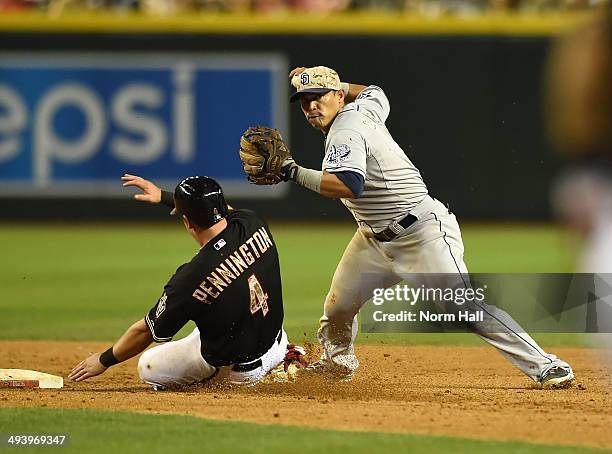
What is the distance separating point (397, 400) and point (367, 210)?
1.14 m

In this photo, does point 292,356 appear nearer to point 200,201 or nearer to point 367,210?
point 367,210

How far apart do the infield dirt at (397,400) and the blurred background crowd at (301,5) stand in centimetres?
938

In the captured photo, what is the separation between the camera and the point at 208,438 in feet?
14.6

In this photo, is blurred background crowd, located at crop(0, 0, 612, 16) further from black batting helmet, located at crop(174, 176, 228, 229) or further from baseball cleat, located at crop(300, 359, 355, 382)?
black batting helmet, located at crop(174, 176, 228, 229)

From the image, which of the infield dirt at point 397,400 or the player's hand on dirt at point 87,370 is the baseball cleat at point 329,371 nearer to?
the infield dirt at point 397,400

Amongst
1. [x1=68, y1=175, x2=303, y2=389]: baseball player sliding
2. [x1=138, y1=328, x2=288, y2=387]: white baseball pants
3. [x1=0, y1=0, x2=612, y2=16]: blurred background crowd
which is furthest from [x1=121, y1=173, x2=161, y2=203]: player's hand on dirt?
[x1=0, y1=0, x2=612, y2=16]: blurred background crowd

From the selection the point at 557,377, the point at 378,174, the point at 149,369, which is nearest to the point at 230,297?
the point at 149,369

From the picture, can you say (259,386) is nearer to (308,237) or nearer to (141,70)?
(308,237)

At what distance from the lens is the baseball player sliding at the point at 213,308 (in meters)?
5.42

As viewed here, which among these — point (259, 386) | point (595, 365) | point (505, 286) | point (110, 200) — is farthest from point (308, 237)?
point (259, 386)

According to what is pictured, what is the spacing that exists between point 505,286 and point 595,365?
7.38ft

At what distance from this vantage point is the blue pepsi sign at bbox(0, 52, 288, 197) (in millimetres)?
15734

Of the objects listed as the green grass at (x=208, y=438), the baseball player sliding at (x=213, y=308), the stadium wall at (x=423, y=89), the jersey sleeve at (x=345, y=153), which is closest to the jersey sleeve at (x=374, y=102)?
the jersey sleeve at (x=345, y=153)

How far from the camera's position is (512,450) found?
4.27 metres
